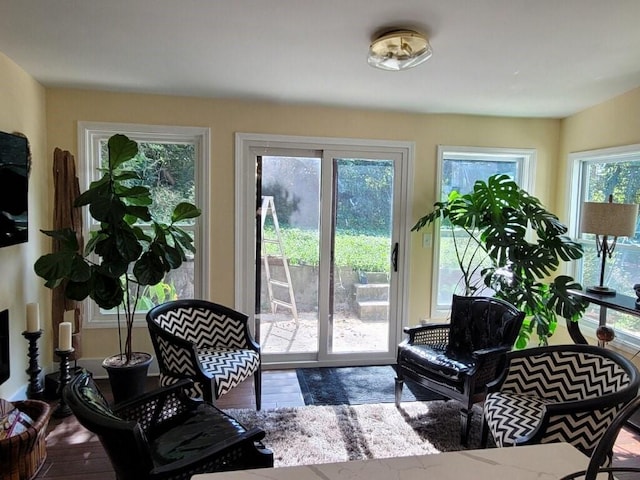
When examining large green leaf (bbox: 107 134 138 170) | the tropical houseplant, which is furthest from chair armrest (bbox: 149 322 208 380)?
the tropical houseplant

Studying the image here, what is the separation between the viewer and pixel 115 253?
2.79 meters

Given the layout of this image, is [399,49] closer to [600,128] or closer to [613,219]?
[613,219]

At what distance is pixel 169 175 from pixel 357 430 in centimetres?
242

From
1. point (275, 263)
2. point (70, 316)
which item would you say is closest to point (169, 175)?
point (275, 263)

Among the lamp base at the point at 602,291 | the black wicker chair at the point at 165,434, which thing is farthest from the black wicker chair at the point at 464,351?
the black wicker chair at the point at 165,434

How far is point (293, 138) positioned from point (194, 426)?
7.90 feet

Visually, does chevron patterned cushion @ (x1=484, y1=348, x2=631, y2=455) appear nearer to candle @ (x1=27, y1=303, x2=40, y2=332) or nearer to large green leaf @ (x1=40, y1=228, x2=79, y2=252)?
large green leaf @ (x1=40, y1=228, x2=79, y2=252)

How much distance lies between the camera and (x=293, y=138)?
12.2ft

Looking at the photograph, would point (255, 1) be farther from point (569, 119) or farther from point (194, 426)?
point (569, 119)

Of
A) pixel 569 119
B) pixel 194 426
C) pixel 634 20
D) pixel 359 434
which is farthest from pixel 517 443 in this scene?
pixel 569 119

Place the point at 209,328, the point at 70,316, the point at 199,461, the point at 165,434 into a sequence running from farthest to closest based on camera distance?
the point at 70,316, the point at 209,328, the point at 165,434, the point at 199,461

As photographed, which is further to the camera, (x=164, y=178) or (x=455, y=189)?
(x=455, y=189)

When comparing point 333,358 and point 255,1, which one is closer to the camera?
point 255,1

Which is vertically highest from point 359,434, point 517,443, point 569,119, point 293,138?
point 569,119
